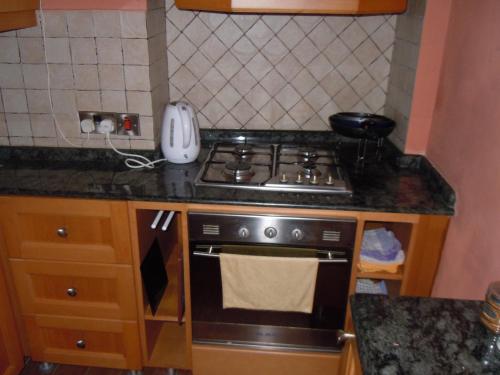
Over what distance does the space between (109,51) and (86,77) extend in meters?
0.15

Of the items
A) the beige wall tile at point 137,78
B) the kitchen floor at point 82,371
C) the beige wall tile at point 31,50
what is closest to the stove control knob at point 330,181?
the beige wall tile at point 137,78

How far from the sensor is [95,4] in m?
1.72

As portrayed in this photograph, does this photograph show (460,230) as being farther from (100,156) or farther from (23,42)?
(23,42)

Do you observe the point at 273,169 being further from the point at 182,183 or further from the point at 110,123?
the point at 110,123

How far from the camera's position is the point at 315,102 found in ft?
6.93

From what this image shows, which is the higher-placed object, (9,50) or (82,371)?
(9,50)

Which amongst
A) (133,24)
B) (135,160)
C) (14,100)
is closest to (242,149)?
(135,160)

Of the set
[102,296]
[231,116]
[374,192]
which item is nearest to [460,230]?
[374,192]

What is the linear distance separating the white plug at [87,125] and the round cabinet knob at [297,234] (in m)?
0.99

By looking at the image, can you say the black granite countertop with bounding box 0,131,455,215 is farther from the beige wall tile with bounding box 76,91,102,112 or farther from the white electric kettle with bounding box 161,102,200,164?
the beige wall tile with bounding box 76,91,102,112

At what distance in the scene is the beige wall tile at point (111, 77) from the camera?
1.80 m

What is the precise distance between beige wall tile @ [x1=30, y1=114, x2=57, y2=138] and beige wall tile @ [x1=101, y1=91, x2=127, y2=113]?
0.25 metres

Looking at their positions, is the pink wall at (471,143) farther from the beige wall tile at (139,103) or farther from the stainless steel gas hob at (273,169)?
the beige wall tile at (139,103)

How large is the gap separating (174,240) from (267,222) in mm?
870
